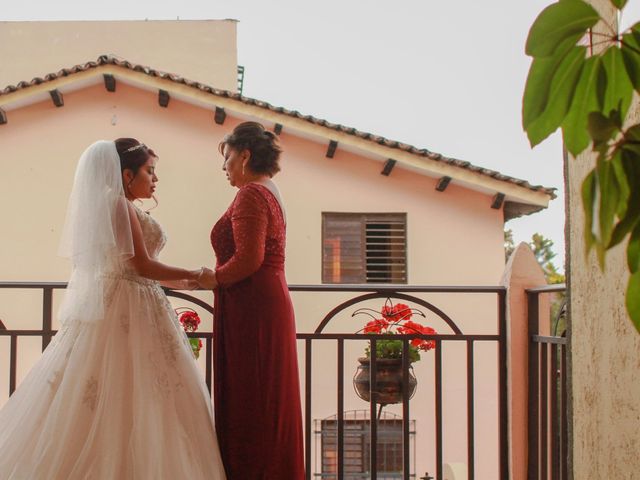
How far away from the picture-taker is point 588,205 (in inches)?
29.1

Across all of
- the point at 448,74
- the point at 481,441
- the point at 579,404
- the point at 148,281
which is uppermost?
the point at 448,74

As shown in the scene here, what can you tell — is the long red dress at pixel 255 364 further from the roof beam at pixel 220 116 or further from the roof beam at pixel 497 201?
the roof beam at pixel 497 201

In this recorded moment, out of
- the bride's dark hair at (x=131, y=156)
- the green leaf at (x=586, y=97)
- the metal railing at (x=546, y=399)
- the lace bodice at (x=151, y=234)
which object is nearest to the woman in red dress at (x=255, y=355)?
the lace bodice at (x=151, y=234)

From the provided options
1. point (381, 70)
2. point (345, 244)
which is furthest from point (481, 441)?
point (381, 70)

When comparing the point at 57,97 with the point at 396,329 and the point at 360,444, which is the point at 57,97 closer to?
the point at 360,444

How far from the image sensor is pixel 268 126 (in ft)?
30.1

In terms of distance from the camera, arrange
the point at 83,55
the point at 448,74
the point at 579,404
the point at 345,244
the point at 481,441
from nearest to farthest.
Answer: the point at 579,404 < the point at 481,441 < the point at 345,244 < the point at 448,74 < the point at 83,55

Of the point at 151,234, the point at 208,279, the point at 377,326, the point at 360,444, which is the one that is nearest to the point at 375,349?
the point at 377,326

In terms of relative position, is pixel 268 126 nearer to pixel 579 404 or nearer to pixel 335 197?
pixel 335 197

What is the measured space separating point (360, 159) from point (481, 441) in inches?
139

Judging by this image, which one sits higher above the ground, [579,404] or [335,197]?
[335,197]

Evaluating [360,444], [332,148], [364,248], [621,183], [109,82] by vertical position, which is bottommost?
[360,444]

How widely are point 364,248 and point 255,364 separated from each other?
6.41 m

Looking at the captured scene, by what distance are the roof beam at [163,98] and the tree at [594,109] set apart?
339 inches
